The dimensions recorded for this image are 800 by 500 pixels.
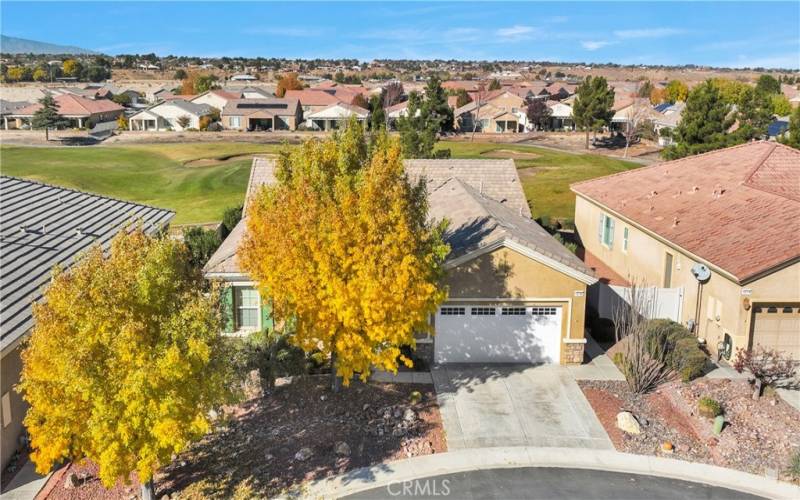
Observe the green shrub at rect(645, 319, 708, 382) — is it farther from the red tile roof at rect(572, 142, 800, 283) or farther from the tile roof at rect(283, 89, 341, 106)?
the tile roof at rect(283, 89, 341, 106)

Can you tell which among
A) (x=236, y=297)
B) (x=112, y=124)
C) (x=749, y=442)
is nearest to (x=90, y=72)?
(x=112, y=124)

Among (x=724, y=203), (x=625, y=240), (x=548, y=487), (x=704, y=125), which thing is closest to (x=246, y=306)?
(x=548, y=487)

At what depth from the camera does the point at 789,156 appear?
27.9 meters

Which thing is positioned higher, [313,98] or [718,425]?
[313,98]

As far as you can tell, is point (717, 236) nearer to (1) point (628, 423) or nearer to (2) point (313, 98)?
(1) point (628, 423)

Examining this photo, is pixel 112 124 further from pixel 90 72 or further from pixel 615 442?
pixel 615 442

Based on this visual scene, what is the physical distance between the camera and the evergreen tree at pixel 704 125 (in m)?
49.9

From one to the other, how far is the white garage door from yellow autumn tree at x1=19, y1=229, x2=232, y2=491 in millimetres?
9375

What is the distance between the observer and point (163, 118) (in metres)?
101

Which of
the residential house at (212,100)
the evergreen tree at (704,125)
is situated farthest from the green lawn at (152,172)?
the evergreen tree at (704,125)

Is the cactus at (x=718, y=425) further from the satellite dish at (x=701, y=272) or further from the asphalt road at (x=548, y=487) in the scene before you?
the satellite dish at (x=701, y=272)

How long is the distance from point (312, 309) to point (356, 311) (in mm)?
1052

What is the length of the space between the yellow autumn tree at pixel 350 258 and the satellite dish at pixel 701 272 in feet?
30.9

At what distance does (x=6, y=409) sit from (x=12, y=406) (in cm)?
28
